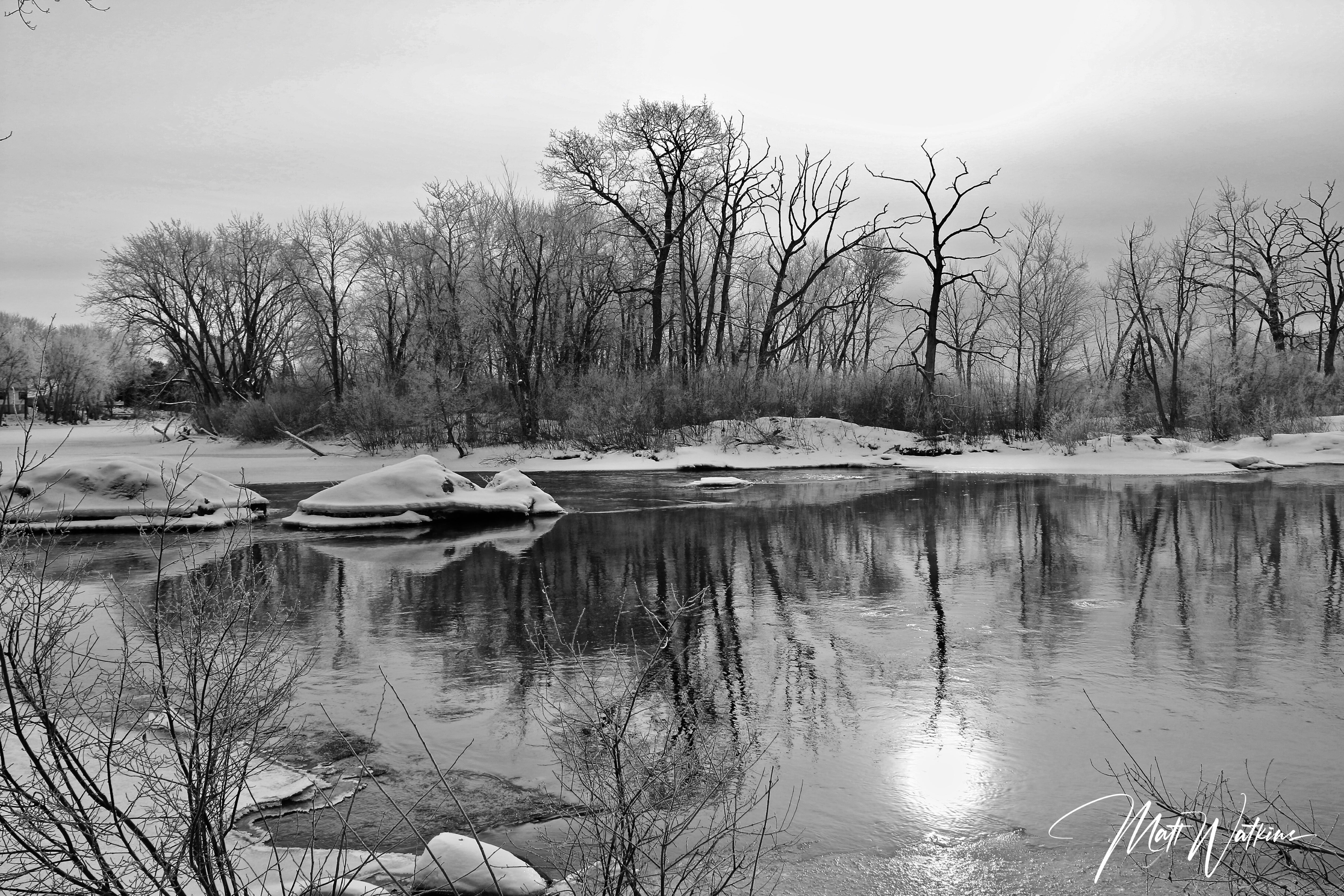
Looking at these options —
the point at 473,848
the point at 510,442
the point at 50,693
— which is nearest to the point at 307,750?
the point at 473,848

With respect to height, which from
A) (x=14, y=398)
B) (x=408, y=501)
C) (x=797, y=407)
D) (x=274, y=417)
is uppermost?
(x=14, y=398)

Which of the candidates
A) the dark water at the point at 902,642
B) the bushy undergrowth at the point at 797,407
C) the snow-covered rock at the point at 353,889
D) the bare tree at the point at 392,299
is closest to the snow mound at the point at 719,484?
the dark water at the point at 902,642

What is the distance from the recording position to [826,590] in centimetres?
1002

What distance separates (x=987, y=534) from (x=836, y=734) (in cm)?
925

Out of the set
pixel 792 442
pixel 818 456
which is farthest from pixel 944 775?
pixel 792 442

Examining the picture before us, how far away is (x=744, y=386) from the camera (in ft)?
109

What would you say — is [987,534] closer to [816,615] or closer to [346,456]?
[816,615]

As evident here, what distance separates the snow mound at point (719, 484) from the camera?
2262cm

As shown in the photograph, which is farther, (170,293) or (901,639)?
(170,293)

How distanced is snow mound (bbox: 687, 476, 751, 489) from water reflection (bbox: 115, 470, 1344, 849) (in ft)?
22.4

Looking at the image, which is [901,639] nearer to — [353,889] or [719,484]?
[353,889]

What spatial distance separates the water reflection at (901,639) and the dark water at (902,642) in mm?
30

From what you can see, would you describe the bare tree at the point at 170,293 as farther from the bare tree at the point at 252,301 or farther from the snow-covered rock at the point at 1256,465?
the snow-covered rock at the point at 1256,465

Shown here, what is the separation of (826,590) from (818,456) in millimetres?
20977
